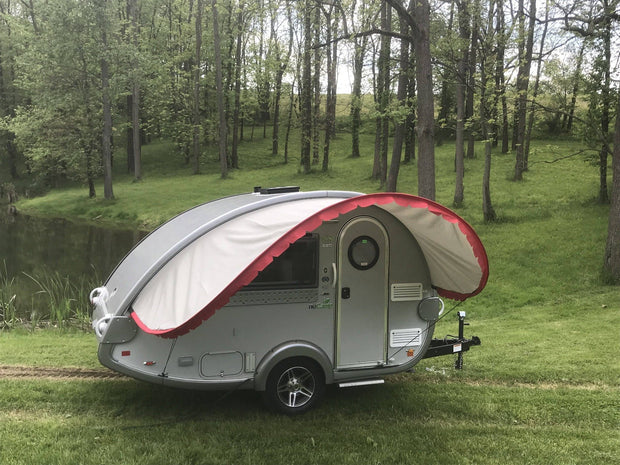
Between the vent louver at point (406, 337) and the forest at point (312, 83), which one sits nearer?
the vent louver at point (406, 337)

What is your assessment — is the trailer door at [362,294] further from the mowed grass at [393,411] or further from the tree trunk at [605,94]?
the tree trunk at [605,94]

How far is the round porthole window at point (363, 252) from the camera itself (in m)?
5.77

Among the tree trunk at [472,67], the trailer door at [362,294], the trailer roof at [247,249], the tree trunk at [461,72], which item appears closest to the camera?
the trailer roof at [247,249]

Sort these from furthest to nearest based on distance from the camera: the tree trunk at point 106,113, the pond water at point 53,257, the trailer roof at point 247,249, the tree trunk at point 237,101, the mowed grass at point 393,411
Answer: the tree trunk at point 237,101 → the tree trunk at point 106,113 → the pond water at point 53,257 → the mowed grass at point 393,411 → the trailer roof at point 247,249

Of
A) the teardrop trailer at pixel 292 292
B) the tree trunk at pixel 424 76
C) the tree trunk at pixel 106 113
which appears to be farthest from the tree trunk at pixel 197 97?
the teardrop trailer at pixel 292 292

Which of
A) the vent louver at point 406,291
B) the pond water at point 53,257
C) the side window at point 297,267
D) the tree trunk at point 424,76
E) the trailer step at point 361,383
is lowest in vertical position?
the pond water at point 53,257

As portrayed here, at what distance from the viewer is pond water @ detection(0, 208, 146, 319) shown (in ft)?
42.9

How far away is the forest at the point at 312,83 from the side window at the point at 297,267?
7635 millimetres

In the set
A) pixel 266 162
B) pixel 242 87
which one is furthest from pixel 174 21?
pixel 266 162

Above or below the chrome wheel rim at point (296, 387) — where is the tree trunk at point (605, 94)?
above

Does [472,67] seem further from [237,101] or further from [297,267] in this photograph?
[237,101]

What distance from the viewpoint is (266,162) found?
3844 cm

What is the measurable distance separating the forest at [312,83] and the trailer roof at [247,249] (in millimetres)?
6985

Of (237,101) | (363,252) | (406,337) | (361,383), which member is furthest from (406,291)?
(237,101)
